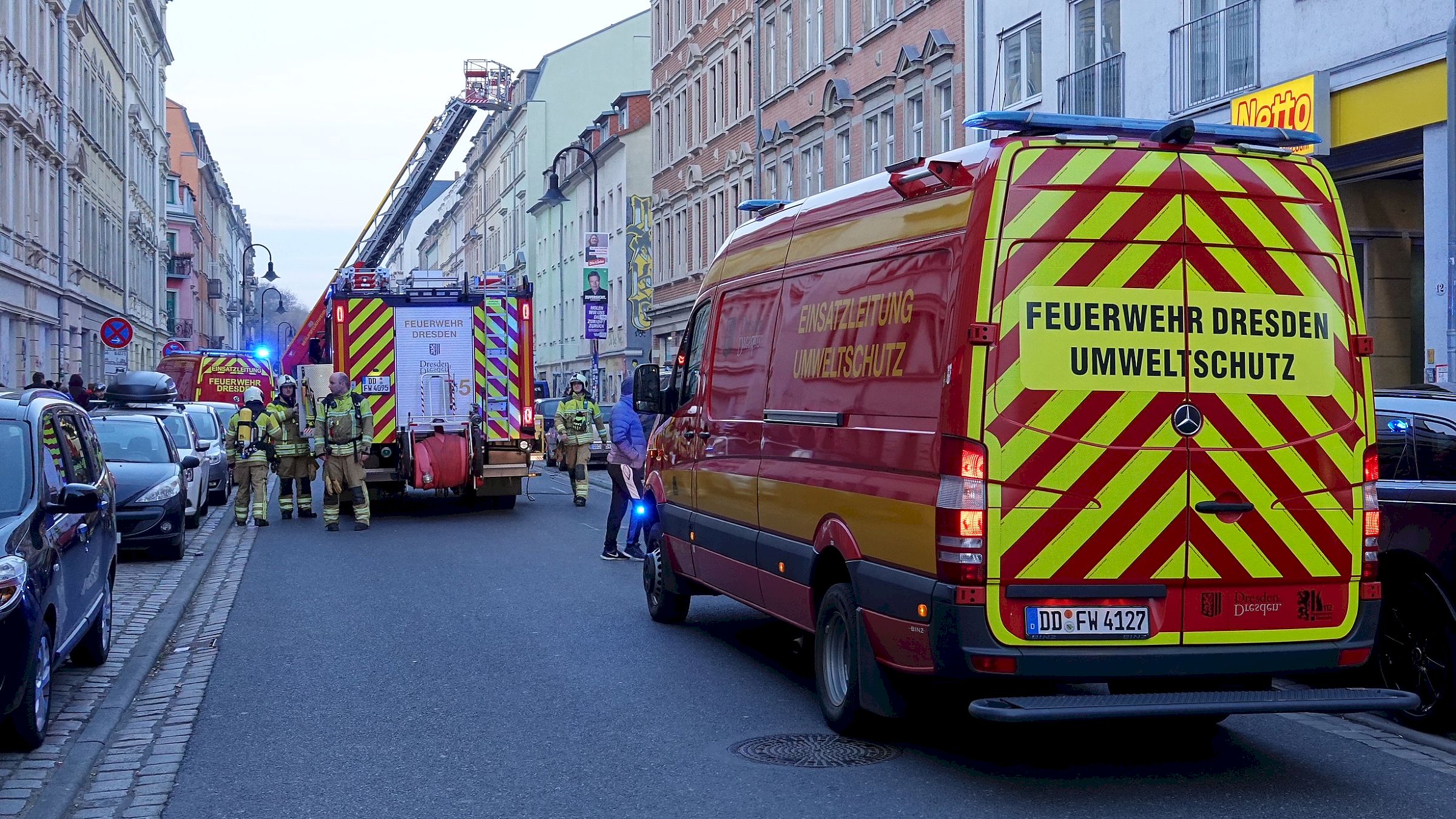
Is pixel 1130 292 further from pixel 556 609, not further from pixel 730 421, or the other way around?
pixel 556 609

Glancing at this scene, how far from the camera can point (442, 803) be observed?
6.31 m

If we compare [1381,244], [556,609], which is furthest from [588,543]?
[1381,244]

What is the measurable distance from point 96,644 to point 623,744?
12.7 feet

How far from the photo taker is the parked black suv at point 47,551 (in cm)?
695

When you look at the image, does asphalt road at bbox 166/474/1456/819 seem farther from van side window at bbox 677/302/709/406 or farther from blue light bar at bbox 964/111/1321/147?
blue light bar at bbox 964/111/1321/147

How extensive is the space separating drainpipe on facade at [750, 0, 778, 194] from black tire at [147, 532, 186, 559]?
24101mm

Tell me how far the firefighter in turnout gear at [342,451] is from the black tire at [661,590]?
28.3 ft

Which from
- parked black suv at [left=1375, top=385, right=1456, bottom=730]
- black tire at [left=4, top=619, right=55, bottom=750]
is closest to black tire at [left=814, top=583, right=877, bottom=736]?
parked black suv at [left=1375, top=385, right=1456, bottom=730]

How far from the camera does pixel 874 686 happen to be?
6977 mm

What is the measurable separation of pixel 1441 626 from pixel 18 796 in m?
6.13

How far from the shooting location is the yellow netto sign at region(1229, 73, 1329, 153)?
54.1 feet

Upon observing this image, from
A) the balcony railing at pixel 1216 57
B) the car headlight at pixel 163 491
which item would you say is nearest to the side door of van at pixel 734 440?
the car headlight at pixel 163 491

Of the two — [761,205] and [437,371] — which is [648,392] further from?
[437,371]

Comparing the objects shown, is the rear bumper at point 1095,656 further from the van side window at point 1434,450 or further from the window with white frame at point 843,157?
the window with white frame at point 843,157
